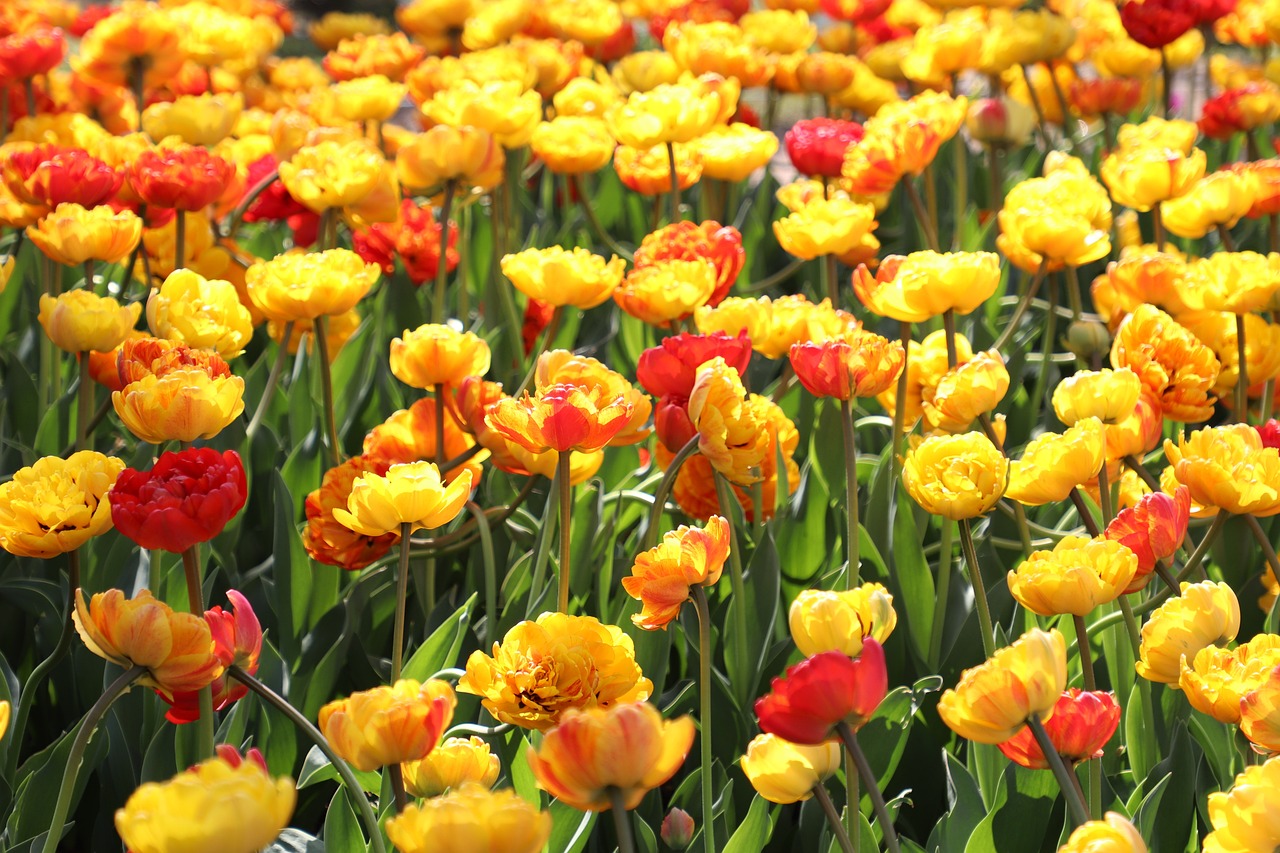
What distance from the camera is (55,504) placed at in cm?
111

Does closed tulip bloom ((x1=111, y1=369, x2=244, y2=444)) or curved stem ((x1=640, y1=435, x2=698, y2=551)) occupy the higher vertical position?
closed tulip bloom ((x1=111, y1=369, x2=244, y2=444))

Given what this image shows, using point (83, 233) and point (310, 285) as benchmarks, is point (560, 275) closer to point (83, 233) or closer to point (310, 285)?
point (310, 285)

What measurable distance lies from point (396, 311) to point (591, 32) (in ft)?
4.13

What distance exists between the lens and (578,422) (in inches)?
41.9

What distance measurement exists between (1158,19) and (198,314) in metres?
1.94

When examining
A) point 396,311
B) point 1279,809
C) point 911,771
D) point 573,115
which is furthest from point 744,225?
point 1279,809

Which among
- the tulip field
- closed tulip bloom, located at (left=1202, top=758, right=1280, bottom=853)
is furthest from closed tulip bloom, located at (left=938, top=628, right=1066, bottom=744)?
closed tulip bloom, located at (left=1202, top=758, right=1280, bottom=853)

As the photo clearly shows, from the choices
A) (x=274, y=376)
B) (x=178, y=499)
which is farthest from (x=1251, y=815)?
(x=274, y=376)

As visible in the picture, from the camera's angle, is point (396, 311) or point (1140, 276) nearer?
point (1140, 276)

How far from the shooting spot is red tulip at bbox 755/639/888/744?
75 cm

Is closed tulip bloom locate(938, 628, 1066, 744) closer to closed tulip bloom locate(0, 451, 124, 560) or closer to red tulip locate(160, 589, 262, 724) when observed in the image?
red tulip locate(160, 589, 262, 724)

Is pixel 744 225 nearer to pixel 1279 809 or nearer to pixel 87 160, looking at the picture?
pixel 87 160

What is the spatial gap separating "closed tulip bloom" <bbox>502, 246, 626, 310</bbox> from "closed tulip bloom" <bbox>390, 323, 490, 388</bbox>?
6.5 inches

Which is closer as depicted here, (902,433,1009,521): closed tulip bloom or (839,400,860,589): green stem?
(902,433,1009,521): closed tulip bloom
